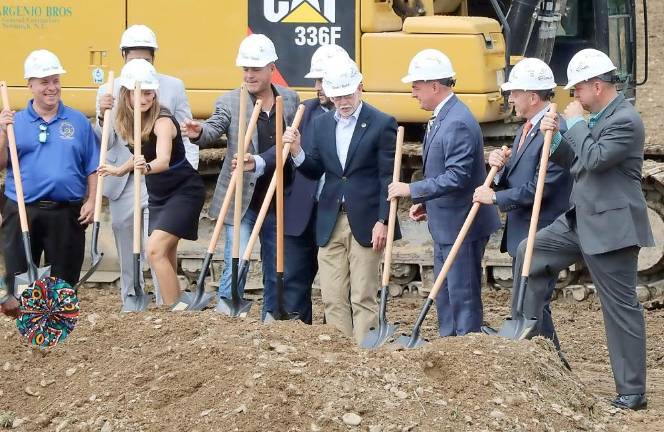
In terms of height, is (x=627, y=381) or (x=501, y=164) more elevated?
(x=501, y=164)

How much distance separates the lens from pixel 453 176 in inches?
376

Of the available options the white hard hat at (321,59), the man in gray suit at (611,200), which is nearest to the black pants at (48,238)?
the white hard hat at (321,59)

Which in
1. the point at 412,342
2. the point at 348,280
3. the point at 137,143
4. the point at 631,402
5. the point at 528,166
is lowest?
the point at 631,402

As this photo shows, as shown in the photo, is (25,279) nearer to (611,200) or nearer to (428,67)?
(428,67)

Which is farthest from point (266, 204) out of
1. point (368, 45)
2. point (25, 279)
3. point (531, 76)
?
point (368, 45)

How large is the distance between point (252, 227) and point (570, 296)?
354cm

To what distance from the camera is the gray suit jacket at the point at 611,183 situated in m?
8.58

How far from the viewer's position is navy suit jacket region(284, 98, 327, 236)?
33.6 ft

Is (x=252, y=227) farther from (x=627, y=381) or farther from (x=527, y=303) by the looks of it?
(x=627, y=381)

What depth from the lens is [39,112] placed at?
407 inches

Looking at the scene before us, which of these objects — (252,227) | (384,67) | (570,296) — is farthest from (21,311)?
(570,296)

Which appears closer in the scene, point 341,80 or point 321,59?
point 341,80

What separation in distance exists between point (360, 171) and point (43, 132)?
216 cm

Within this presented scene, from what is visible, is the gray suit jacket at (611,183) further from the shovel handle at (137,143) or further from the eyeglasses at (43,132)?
the eyeglasses at (43,132)
